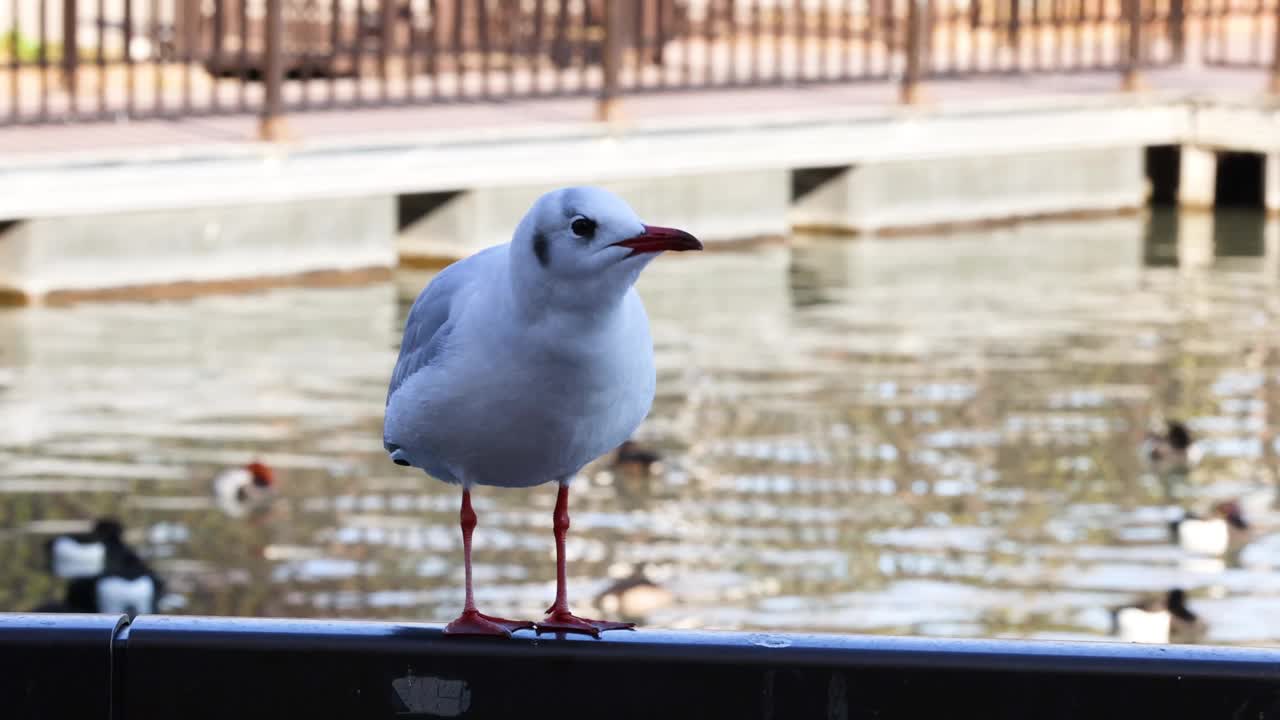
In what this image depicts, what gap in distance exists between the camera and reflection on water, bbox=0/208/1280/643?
29.7 feet

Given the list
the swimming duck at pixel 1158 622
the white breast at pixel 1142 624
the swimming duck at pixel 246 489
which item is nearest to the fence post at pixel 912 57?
the swimming duck at pixel 246 489

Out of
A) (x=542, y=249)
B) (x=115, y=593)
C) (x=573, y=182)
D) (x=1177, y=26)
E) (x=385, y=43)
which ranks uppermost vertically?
(x=1177, y=26)

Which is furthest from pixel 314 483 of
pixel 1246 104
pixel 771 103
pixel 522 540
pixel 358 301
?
pixel 1246 104

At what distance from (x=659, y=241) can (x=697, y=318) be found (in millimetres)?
12107

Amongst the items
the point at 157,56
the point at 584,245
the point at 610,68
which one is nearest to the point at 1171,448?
the point at 610,68

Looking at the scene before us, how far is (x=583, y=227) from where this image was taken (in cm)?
264

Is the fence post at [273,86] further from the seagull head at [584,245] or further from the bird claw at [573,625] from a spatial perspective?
the seagull head at [584,245]

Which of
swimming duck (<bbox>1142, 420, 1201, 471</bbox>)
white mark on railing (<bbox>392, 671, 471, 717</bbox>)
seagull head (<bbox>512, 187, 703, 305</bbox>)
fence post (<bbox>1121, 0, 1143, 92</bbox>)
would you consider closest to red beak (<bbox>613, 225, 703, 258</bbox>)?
seagull head (<bbox>512, 187, 703, 305</bbox>)

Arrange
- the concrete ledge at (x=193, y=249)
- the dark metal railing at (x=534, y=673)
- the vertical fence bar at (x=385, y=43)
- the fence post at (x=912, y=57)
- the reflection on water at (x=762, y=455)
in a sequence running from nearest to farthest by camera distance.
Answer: the dark metal railing at (x=534, y=673) → the reflection on water at (x=762, y=455) → the concrete ledge at (x=193, y=249) → the vertical fence bar at (x=385, y=43) → the fence post at (x=912, y=57)

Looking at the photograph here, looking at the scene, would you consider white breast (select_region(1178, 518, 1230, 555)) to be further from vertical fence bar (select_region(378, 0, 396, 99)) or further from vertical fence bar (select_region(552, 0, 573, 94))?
vertical fence bar (select_region(552, 0, 573, 94))

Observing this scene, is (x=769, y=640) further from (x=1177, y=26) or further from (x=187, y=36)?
(x=1177, y=26)

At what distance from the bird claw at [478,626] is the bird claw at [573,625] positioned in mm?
30

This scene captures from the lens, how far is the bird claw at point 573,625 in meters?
3.03

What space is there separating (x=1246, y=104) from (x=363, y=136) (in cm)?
811
